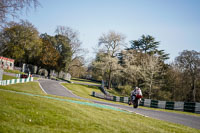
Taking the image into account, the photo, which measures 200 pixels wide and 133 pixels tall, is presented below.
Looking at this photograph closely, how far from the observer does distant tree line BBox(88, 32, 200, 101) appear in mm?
46375

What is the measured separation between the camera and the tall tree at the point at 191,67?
45031 millimetres

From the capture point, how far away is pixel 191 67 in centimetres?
4597

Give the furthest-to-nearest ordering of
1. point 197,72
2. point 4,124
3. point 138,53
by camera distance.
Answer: point 138,53
point 197,72
point 4,124

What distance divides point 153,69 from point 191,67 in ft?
30.0

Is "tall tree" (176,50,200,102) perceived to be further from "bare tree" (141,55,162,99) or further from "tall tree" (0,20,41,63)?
"tall tree" (0,20,41,63)

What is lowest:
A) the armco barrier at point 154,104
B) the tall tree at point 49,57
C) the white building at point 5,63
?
the armco barrier at point 154,104

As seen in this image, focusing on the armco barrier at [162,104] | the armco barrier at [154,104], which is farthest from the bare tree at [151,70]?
the armco barrier at [162,104]

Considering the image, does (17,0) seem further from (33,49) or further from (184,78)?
(33,49)

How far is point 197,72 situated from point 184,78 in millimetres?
3428

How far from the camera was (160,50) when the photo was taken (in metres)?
62.0

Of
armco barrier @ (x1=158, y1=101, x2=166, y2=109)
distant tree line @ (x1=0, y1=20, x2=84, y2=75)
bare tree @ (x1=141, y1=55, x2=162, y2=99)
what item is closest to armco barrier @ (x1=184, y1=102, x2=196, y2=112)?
armco barrier @ (x1=158, y1=101, x2=166, y2=109)

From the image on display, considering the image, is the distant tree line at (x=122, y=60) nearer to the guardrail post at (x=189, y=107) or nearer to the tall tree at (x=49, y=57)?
the tall tree at (x=49, y=57)

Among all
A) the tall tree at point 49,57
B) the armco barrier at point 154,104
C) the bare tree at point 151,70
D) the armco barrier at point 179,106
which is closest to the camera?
the armco barrier at point 179,106

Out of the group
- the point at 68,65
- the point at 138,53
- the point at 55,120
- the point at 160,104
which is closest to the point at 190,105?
the point at 160,104
